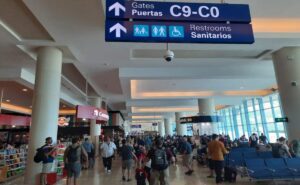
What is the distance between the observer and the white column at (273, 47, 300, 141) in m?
7.90

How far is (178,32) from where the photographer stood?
3.98 meters

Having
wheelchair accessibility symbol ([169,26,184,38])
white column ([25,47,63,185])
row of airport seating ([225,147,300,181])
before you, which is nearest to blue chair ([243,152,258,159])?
row of airport seating ([225,147,300,181])

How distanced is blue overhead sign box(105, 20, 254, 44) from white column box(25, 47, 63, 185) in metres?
4.21

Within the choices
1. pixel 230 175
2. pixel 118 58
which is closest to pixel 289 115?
pixel 230 175

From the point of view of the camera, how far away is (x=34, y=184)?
21.2 ft

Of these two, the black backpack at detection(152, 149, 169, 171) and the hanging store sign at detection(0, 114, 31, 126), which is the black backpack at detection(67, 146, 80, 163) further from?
the hanging store sign at detection(0, 114, 31, 126)

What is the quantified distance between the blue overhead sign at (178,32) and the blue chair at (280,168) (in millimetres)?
4426

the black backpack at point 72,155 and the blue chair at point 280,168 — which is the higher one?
the black backpack at point 72,155

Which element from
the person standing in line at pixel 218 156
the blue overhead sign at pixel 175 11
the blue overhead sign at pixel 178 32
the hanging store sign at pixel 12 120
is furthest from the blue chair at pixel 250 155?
the hanging store sign at pixel 12 120

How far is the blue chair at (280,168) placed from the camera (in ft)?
20.5

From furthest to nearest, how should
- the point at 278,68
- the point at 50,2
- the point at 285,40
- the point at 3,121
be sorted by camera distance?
the point at 3,121
the point at 278,68
the point at 285,40
the point at 50,2

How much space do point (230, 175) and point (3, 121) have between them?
41.3ft

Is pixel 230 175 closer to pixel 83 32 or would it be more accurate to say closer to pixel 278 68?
pixel 278 68

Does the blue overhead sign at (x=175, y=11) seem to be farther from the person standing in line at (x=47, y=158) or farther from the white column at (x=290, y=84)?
the white column at (x=290, y=84)
